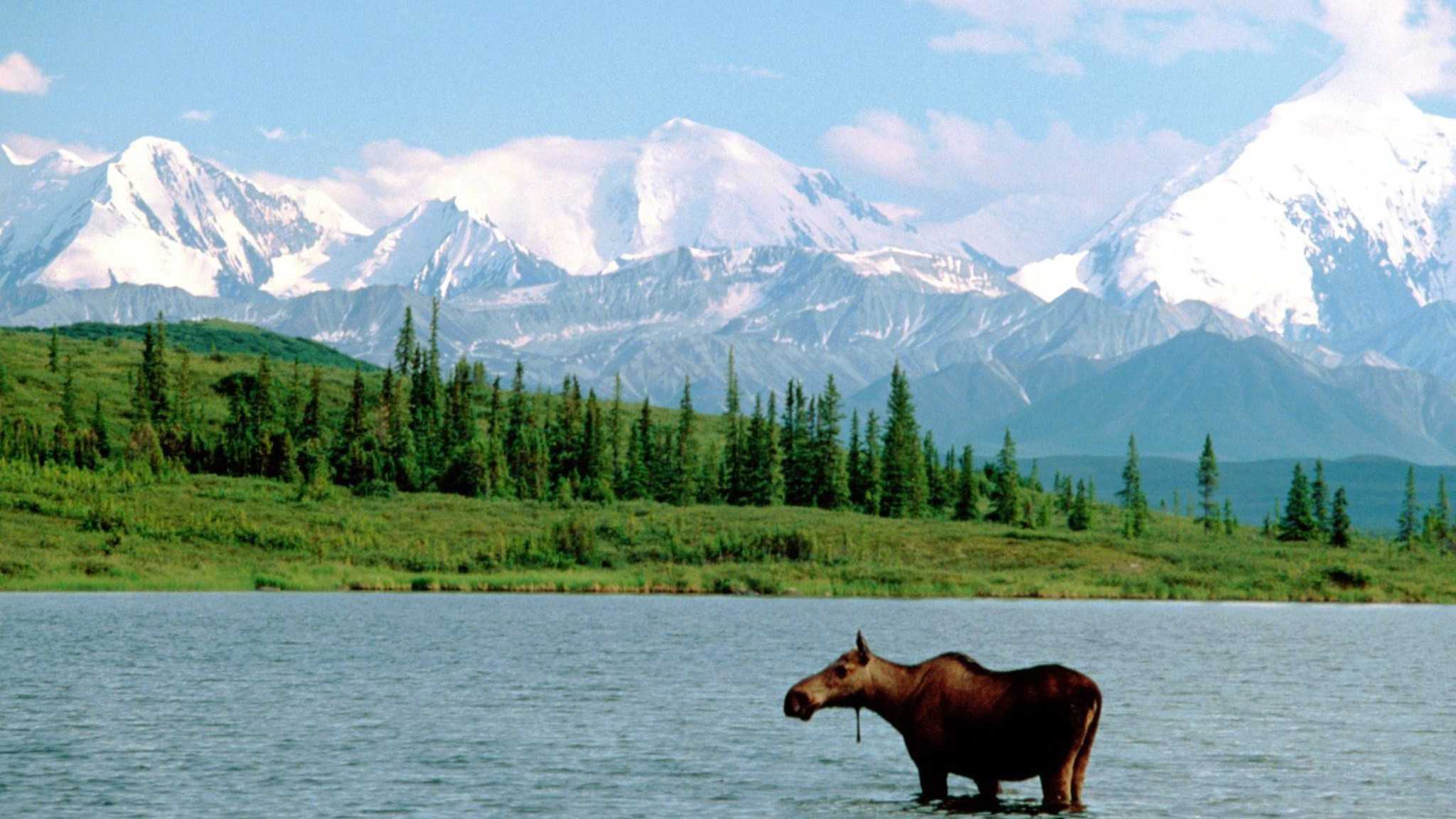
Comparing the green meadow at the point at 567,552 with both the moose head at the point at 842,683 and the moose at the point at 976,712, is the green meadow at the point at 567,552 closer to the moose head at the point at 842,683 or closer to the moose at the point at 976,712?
the moose at the point at 976,712

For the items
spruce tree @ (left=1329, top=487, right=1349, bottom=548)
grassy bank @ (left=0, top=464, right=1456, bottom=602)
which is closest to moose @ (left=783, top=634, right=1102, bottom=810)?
grassy bank @ (left=0, top=464, right=1456, bottom=602)

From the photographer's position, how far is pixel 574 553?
149500 millimetres

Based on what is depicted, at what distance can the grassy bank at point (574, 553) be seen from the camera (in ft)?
438

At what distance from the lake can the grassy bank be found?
36593 mm

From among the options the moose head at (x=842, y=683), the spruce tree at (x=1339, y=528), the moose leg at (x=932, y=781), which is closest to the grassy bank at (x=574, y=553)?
the spruce tree at (x=1339, y=528)

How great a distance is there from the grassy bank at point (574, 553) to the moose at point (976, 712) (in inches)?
3771

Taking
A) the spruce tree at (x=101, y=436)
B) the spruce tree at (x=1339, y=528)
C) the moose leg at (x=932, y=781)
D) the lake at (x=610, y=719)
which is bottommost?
the lake at (x=610, y=719)

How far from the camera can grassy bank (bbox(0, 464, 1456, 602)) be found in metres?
134

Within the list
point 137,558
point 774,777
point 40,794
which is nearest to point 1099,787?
point 774,777

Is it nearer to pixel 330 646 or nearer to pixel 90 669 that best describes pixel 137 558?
pixel 330 646

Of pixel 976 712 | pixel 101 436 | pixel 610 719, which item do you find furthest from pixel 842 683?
pixel 101 436

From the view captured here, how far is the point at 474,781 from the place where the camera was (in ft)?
132

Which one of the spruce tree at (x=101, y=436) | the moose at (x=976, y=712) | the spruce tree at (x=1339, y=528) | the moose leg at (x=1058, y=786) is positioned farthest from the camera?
the spruce tree at (x=1339, y=528)

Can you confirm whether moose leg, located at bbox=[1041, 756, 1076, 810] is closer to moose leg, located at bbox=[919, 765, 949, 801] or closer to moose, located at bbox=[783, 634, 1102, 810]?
moose, located at bbox=[783, 634, 1102, 810]
